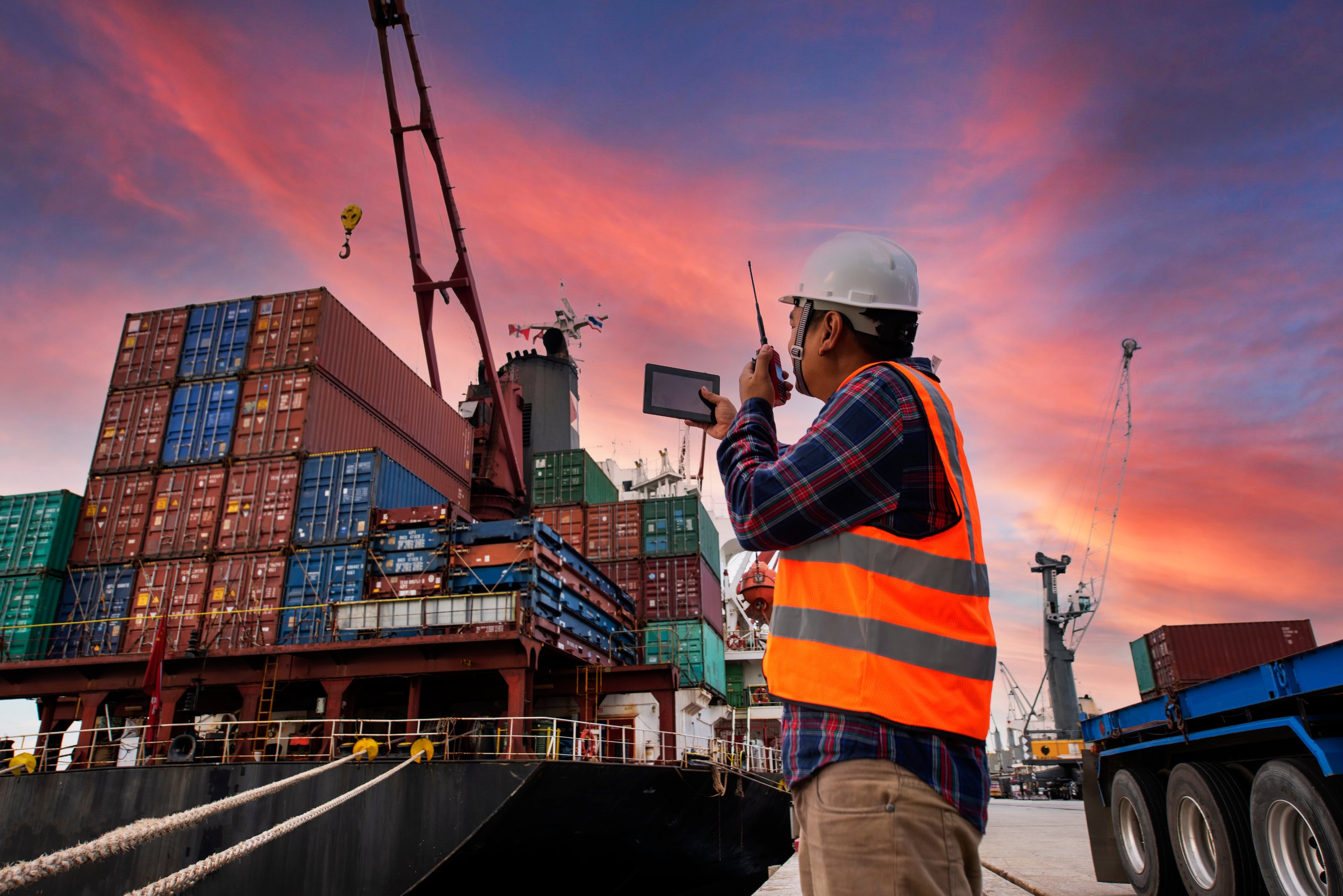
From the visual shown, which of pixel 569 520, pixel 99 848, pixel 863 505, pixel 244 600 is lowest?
pixel 99 848

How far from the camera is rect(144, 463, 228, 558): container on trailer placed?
20.0m

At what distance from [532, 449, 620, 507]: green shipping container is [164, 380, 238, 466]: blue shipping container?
1569cm

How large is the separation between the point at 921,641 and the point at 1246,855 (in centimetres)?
641

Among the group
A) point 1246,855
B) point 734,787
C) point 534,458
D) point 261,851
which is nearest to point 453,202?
point 534,458

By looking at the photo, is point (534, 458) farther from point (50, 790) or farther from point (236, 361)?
point (50, 790)

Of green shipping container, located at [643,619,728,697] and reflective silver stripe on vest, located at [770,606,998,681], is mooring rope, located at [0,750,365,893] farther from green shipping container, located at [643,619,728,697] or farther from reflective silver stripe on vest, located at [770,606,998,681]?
green shipping container, located at [643,619,728,697]

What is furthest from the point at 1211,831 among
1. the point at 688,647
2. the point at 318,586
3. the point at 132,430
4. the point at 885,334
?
the point at 132,430

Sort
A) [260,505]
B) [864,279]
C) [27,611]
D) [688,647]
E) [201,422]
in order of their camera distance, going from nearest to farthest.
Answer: [864,279] < [27,611] < [260,505] < [201,422] < [688,647]

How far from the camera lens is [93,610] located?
19734 millimetres

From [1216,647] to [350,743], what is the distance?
695 inches

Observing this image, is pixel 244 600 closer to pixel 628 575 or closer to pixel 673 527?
pixel 628 575

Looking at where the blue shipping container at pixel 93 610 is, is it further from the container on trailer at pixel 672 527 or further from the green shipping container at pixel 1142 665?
the green shipping container at pixel 1142 665

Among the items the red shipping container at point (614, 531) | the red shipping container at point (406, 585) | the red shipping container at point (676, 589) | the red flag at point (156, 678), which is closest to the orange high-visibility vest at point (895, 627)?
the red flag at point (156, 678)

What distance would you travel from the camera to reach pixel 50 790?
1234 centimetres
